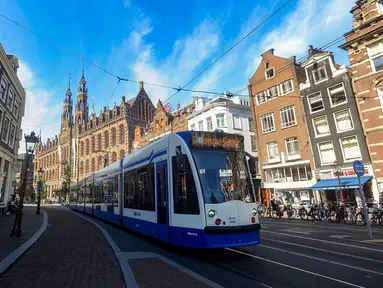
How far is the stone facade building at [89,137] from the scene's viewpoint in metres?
52.9

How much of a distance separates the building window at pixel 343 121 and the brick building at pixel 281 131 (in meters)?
2.67

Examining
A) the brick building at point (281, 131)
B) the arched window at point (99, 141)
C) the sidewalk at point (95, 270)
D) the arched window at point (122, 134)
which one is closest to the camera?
the sidewalk at point (95, 270)

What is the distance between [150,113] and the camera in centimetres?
5653

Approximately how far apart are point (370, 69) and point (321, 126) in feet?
18.1

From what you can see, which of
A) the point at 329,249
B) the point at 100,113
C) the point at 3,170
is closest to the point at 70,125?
the point at 100,113

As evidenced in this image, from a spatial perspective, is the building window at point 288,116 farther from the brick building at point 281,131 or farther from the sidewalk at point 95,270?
the sidewalk at point 95,270

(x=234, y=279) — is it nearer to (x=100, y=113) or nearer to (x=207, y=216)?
(x=207, y=216)

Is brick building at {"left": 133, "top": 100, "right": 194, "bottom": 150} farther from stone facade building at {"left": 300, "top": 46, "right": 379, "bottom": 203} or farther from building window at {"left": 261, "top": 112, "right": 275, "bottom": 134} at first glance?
stone facade building at {"left": 300, "top": 46, "right": 379, "bottom": 203}

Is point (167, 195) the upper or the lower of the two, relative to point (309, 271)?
upper

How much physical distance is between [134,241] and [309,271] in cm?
601

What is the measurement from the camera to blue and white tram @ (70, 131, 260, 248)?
6.19 m

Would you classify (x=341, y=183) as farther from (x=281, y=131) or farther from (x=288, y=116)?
(x=288, y=116)

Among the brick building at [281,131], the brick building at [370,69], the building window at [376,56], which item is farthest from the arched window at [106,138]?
the building window at [376,56]

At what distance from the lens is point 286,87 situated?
24984mm
